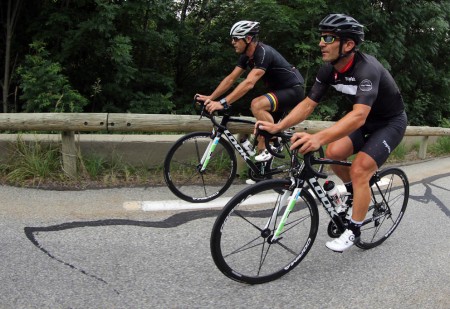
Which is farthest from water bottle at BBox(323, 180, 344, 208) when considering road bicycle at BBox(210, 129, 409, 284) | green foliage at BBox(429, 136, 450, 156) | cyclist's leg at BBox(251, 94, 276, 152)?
green foliage at BBox(429, 136, 450, 156)

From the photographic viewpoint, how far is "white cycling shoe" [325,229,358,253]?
137 inches

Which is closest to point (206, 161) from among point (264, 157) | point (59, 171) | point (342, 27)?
point (264, 157)

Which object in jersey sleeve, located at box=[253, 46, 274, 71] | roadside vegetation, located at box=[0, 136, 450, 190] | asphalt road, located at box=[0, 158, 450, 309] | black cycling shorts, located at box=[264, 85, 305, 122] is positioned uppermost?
jersey sleeve, located at box=[253, 46, 274, 71]

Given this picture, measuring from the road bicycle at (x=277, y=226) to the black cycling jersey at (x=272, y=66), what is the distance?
74.4 inches

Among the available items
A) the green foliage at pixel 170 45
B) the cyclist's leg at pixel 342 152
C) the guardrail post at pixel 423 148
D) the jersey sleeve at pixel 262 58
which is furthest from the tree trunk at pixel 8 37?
the guardrail post at pixel 423 148

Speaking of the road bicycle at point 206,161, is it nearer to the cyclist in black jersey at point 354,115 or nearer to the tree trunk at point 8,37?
the cyclist in black jersey at point 354,115

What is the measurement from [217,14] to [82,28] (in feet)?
12.6

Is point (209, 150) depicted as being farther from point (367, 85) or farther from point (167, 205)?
point (367, 85)

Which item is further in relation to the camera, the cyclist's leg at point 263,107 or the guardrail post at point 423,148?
the guardrail post at point 423,148

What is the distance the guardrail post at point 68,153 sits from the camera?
5.32 meters

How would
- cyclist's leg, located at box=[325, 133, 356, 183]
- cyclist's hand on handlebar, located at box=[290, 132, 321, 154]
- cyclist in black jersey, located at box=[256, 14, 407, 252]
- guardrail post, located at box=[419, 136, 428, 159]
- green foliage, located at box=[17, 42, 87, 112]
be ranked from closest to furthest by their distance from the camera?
1. cyclist's hand on handlebar, located at box=[290, 132, 321, 154]
2. cyclist in black jersey, located at box=[256, 14, 407, 252]
3. cyclist's leg, located at box=[325, 133, 356, 183]
4. green foliage, located at box=[17, 42, 87, 112]
5. guardrail post, located at box=[419, 136, 428, 159]

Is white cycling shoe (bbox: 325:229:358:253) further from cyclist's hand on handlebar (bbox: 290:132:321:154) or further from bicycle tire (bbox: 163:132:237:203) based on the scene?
bicycle tire (bbox: 163:132:237:203)

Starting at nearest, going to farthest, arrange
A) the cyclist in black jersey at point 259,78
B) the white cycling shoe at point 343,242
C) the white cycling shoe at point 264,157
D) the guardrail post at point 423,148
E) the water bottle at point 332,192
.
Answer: the white cycling shoe at point 343,242
the water bottle at point 332,192
the cyclist in black jersey at point 259,78
the white cycling shoe at point 264,157
the guardrail post at point 423,148

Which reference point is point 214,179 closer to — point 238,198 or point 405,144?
point 238,198
